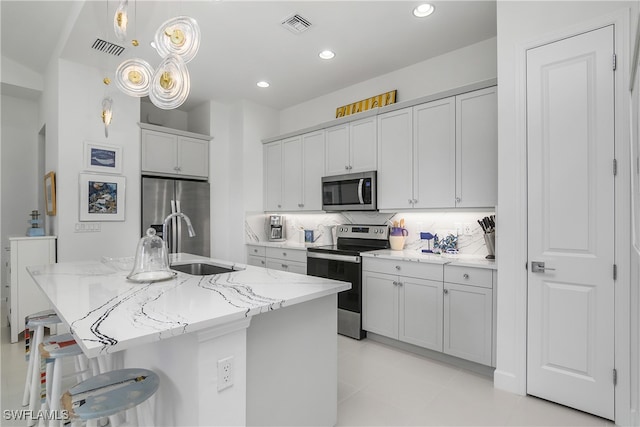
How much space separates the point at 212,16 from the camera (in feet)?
9.07

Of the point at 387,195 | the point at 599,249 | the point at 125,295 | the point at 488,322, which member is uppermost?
the point at 387,195

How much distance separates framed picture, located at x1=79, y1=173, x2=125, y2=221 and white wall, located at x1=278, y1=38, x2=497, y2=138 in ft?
8.62

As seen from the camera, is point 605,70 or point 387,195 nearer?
point 605,70

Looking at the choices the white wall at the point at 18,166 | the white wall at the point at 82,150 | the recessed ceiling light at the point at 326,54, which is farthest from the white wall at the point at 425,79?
the white wall at the point at 18,166

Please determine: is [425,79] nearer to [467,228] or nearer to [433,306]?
[467,228]

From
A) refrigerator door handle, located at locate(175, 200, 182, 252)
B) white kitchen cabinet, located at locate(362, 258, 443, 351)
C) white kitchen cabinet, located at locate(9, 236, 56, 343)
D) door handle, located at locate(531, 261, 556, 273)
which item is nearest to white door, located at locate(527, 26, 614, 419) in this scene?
door handle, located at locate(531, 261, 556, 273)

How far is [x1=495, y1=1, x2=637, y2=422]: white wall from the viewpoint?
7.55ft

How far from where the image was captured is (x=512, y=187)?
92.8 inches

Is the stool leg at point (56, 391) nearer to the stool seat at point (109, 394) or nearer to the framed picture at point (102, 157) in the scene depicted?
the stool seat at point (109, 394)

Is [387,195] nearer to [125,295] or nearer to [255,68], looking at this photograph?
[255,68]

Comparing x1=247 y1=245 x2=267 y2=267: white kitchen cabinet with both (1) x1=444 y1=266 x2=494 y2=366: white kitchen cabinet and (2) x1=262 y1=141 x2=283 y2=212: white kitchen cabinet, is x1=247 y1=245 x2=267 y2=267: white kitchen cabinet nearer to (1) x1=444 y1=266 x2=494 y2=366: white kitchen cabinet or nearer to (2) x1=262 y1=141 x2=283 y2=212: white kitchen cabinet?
(2) x1=262 y1=141 x2=283 y2=212: white kitchen cabinet

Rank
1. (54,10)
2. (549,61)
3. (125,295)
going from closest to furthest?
(125,295) → (549,61) → (54,10)

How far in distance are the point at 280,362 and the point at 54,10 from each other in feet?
11.9

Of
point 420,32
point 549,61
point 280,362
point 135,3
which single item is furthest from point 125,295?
point 420,32
